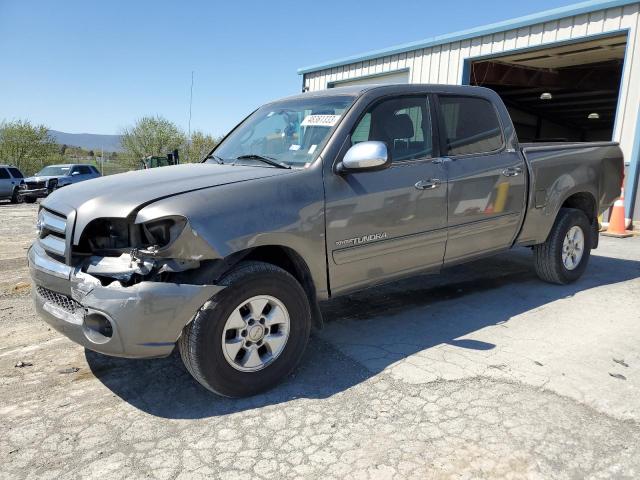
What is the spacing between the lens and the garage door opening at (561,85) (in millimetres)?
12469

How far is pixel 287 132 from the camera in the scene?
151 inches

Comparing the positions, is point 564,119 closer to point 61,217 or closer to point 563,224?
point 563,224

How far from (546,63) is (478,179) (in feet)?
40.3

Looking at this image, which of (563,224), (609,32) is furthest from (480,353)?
(609,32)

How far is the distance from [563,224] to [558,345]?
1847 millimetres

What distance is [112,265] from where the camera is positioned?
2.71 meters

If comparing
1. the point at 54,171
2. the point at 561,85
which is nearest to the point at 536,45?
the point at 561,85

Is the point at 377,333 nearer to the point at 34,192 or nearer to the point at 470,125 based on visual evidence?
the point at 470,125

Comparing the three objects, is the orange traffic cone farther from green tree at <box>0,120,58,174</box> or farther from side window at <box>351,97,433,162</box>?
green tree at <box>0,120,58,174</box>

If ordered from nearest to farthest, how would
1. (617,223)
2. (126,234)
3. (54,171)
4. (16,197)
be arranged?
(126,234)
(617,223)
(16,197)
(54,171)

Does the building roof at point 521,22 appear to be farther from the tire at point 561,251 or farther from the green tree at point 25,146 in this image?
the green tree at point 25,146

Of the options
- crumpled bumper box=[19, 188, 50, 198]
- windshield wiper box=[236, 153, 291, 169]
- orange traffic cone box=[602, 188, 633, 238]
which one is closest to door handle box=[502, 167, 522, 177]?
windshield wiper box=[236, 153, 291, 169]

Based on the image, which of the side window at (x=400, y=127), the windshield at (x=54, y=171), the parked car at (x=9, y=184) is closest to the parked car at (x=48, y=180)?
the windshield at (x=54, y=171)

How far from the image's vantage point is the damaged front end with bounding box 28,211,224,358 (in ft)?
8.55
